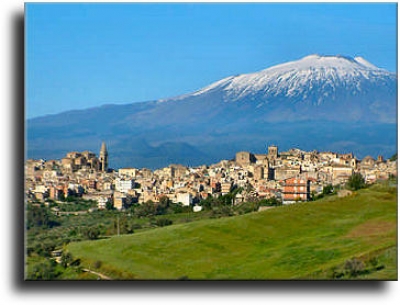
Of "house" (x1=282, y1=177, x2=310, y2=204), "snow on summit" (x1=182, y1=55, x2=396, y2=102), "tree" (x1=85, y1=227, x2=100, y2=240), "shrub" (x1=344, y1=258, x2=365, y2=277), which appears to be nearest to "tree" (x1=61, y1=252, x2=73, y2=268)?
"tree" (x1=85, y1=227, x2=100, y2=240)

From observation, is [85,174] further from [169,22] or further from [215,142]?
[169,22]

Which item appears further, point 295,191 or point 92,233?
point 295,191

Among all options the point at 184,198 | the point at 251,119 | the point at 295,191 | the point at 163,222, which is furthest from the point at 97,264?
the point at 295,191

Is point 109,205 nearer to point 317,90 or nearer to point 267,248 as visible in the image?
point 317,90

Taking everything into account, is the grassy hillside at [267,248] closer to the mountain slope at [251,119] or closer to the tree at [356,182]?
the mountain slope at [251,119]

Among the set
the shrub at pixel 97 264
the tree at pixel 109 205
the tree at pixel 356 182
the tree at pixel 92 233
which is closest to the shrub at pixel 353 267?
the shrub at pixel 97 264
